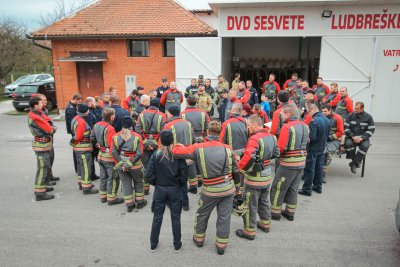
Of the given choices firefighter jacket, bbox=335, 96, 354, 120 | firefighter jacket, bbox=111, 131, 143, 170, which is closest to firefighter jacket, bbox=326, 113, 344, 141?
firefighter jacket, bbox=335, 96, 354, 120

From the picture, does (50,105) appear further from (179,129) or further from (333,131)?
(333,131)

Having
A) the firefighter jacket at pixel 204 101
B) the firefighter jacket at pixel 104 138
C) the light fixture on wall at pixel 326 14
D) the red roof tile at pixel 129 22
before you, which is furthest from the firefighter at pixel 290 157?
the red roof tile at pixel 129 22

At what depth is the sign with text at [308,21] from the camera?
11.8 meters

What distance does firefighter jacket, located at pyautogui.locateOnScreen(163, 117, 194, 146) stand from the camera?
19.5 ft

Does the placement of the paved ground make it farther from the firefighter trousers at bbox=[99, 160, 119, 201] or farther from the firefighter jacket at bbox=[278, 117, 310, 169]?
the firefighter jacket at bbox=[278, 117, 310, 169]

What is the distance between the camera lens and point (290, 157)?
5.20m

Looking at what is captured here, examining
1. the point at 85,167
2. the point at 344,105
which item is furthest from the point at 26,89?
the point at 344,105

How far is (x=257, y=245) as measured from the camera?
480cm

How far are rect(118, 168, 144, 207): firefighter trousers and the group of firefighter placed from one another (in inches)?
0.7

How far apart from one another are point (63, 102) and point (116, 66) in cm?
315

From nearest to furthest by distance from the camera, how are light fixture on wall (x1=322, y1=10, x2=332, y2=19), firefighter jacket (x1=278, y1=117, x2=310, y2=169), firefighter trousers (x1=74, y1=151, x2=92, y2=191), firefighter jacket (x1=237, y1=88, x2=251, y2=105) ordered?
firefighter jacket (x1=278, y1=117, x2=310, y2=169) < firefighter trousers (x1=74, y1=151, x2=92, y2=191) < firefighter jacket (x1=237, y1=88, x2=251, y2=105) < light fixture on wall (x1=322, y1=10, x2=332, y2=19)

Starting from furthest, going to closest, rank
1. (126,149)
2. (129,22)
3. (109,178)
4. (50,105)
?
(50,105)
(129,22)
(109,178)
(126,149)

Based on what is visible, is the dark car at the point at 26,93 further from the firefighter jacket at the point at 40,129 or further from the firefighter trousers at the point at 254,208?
the firefighter trousers at the point at 254,208

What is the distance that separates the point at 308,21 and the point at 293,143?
8.63 m
